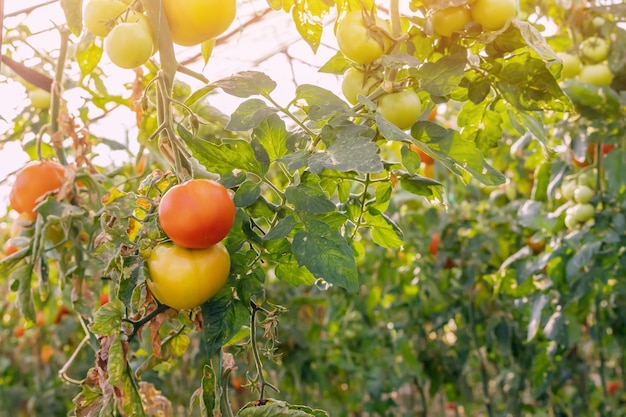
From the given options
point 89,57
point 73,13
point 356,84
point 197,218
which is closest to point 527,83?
point 356,84

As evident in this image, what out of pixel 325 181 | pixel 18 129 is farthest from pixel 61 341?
pixel 325 181

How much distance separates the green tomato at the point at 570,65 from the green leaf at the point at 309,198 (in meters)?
1.04

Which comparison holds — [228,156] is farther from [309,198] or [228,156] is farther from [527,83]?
[527,83]

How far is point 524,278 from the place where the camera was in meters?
1.68

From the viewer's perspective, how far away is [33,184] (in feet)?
3.61

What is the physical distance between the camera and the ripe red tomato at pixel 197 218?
63 cm

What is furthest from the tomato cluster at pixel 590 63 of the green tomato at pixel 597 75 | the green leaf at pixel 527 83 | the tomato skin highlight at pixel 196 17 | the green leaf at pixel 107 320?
the green leaf at pixel 107 320

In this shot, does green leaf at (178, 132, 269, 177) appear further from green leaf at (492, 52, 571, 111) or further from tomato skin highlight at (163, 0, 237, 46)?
green leaf at (492, 52, 571, 111)

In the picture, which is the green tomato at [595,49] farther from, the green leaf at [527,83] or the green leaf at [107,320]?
the green leaf at [107,320]

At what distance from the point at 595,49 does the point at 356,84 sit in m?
0.99

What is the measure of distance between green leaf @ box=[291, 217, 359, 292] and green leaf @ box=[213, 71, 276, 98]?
14 cm

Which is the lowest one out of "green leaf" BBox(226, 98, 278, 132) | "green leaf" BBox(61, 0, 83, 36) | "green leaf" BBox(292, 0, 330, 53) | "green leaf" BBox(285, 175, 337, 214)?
"green leaf" BBox(285, 175, 337, 214)

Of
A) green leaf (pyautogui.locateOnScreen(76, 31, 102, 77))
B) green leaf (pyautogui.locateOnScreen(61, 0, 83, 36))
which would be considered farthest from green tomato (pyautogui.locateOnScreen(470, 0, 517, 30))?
green leaf (pyautogui.locateOnScreen(76, 31, 102, 77))

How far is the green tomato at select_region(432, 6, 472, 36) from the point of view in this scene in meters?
0.76
